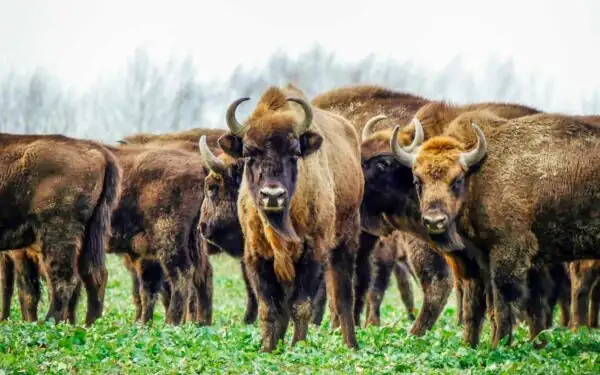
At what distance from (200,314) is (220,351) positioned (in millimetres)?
5404

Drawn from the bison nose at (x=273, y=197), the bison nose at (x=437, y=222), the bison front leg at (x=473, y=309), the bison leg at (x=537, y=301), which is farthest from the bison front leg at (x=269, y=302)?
the bison leg at (x=537, y=301)

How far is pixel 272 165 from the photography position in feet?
38.2

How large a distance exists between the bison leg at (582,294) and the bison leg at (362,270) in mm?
2676

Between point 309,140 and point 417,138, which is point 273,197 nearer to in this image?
point 309,140

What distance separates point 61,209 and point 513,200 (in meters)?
5.46

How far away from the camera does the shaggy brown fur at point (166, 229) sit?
16.2 metres

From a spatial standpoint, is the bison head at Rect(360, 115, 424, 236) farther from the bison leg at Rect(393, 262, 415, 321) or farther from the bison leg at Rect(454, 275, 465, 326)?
the bison leg at Rect(393, 262, 415, 321)

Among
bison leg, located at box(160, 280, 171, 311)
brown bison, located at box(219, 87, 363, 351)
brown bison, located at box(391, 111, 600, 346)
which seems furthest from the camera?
bison leg, located at box(160, 280, 171, 311)

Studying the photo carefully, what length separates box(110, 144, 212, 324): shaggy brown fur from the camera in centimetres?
1623

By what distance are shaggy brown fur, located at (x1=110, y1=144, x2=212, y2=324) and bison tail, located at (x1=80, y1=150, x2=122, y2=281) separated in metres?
1.70

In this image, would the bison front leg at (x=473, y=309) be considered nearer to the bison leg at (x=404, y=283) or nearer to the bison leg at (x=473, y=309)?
the bison leg at (x=473, y=309)

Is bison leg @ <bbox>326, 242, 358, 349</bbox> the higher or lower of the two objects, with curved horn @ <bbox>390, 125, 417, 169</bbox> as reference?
lower

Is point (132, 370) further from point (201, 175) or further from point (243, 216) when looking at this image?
point (201, 175)

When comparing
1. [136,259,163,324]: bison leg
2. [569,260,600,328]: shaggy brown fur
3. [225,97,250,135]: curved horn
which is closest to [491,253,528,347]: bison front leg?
[569,260,600,328]: shaggy brown fur
